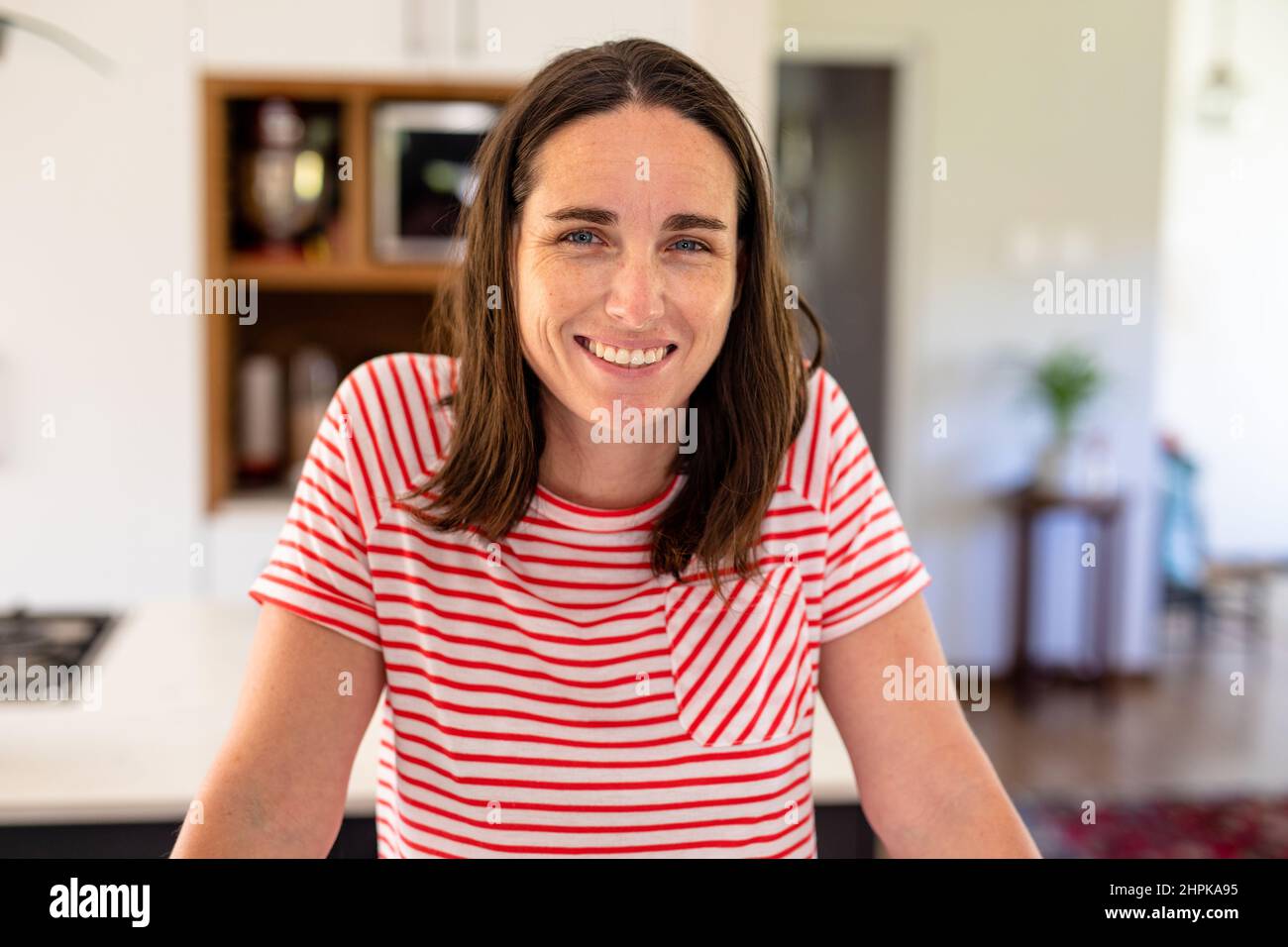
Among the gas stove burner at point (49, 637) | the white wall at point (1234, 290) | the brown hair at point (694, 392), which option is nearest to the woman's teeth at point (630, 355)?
the brown hair at point (694, 392)

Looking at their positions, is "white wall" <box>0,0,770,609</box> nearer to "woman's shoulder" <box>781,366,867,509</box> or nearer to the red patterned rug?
"woman's shoulder" <box>781,366,867,509</box>

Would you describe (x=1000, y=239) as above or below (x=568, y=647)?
above

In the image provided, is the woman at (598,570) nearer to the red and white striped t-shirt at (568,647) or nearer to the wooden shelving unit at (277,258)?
the red and white striped t-shirt at (568,647)

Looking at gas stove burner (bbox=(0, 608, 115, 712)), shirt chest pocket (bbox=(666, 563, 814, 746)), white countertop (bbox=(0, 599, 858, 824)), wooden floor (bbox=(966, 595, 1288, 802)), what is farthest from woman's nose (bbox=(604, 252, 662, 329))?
wooden floor (bbox=(966, 595, 1288, 802))

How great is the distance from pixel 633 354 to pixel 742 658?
247mm

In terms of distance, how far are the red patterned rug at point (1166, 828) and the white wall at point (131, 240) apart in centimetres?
183

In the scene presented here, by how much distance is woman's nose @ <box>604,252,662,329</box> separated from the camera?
771mm

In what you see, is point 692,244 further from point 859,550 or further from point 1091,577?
point 1091,577

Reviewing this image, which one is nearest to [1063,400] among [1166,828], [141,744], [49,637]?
[1166,828]

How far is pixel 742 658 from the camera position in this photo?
92 centimetres

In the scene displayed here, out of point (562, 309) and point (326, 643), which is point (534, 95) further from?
point (326, 643)

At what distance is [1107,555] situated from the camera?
166 inches
